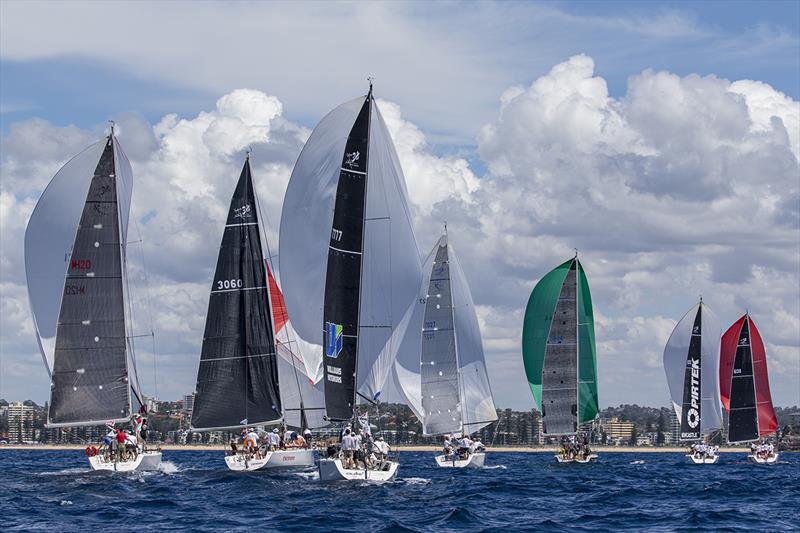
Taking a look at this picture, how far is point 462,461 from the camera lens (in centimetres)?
6400

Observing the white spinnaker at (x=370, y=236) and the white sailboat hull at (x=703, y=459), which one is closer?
the white spinnaker at (x=370, y=236)

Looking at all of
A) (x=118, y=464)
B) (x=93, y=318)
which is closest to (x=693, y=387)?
(x=93, y=318)

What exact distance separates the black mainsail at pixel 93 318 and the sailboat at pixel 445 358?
20.2m

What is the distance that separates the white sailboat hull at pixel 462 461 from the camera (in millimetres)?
63844

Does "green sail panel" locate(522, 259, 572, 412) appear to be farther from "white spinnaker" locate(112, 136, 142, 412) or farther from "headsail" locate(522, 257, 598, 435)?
"white spinnaker" locate(112, 136, 142, 412)

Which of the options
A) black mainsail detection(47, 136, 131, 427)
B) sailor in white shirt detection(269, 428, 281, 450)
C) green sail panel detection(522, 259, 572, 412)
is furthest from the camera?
green sail panel detection(522, 259, 572, 412)

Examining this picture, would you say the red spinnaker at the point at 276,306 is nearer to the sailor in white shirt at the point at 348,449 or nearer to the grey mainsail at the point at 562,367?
the grey mainsail at the point at 562,367

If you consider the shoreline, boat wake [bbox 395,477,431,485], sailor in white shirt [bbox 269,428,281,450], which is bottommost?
boat wake [bbox 395,477,431,485]

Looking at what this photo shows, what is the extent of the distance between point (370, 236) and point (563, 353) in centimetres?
2937

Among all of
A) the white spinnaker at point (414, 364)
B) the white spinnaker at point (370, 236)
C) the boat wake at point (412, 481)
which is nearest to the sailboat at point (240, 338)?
the boat wake at point (412, 481)

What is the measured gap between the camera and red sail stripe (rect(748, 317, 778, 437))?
81.8 metres

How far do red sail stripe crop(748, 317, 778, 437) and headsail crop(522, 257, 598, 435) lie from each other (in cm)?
1549

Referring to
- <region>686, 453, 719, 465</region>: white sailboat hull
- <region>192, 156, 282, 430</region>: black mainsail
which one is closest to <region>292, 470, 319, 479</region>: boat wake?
<region>192, 156, 282, 430</region>: black mainsail

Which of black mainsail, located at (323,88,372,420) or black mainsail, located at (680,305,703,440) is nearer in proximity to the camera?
black mainsail, located at (323,88,372,420)
